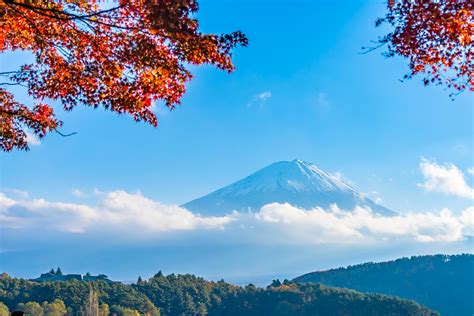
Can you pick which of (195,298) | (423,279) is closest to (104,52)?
(195,298)

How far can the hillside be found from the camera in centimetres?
5966

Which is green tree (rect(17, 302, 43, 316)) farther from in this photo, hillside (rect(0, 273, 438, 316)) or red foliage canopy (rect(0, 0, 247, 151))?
red foliage canopy (rect(0, 0, 247, 151))

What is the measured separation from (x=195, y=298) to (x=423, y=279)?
45.5 m

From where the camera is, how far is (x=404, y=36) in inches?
208

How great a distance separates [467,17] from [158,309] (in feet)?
212

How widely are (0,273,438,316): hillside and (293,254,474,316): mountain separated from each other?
91.1 ft

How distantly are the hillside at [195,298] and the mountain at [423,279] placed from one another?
27.8 metres

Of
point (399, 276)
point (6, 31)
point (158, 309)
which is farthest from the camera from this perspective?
point (399, 276)

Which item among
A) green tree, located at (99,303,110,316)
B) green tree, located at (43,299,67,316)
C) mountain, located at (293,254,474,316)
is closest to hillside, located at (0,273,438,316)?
green tree, located at (99,303,110,316)

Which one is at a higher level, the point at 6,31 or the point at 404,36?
the point at 6,31

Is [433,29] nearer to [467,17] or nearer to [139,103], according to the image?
[467,17]

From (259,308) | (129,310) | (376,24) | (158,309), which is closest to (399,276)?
(259,308)

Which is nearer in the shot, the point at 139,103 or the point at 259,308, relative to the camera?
the point at 139,103

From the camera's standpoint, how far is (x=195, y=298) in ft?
232
